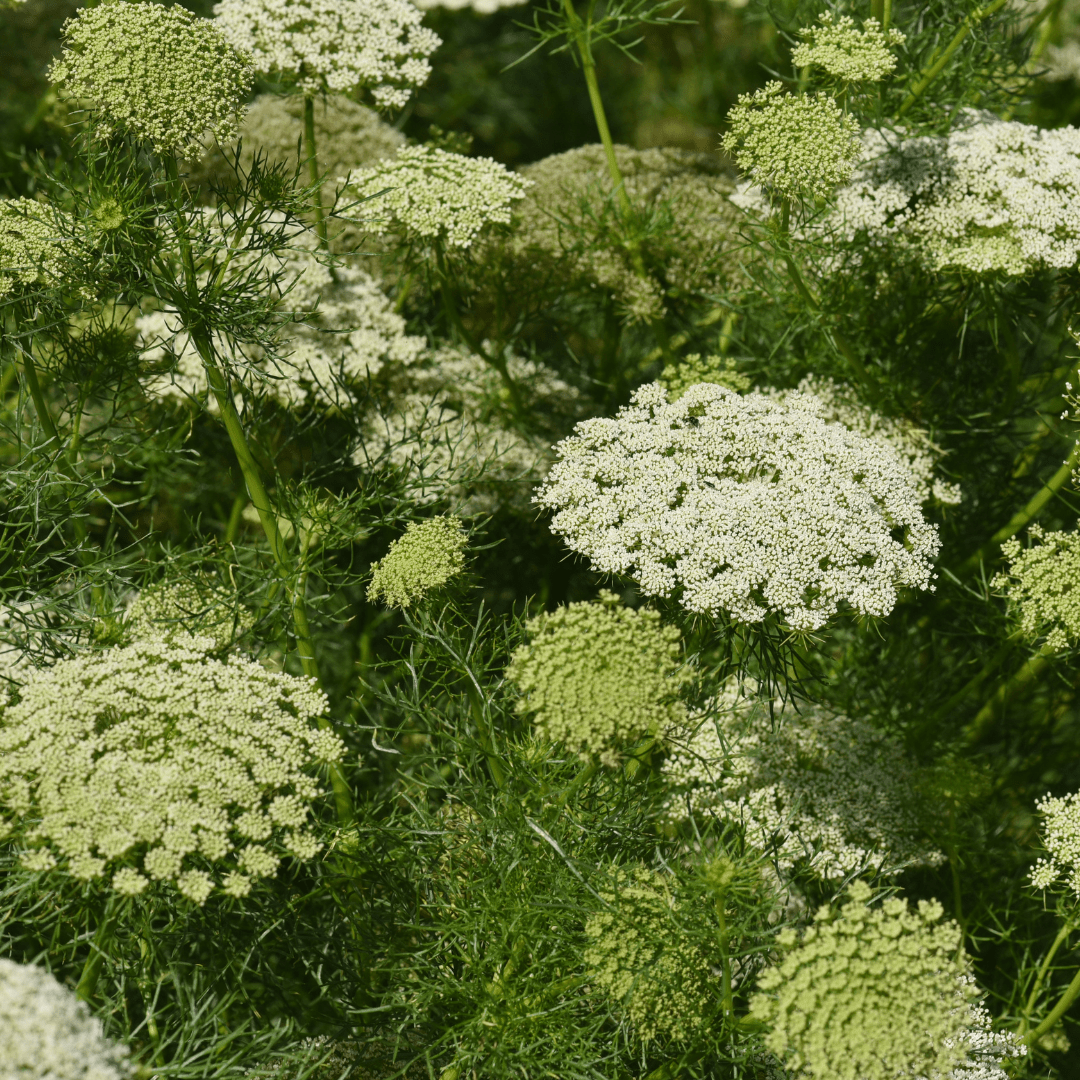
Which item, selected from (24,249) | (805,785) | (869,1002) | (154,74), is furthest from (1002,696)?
(24,249)

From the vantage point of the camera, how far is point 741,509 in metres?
3.27

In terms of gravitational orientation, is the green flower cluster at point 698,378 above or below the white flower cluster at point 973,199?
below

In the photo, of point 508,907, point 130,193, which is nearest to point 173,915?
point 508,907

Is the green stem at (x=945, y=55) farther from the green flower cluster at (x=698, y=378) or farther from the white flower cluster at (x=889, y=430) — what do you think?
the green flower cluster at (x=698, y=378)

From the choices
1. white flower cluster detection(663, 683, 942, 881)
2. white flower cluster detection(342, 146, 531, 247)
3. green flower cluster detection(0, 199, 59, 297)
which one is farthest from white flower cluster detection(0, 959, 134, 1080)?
white flower cluster detection(342, 146, 531, 247)

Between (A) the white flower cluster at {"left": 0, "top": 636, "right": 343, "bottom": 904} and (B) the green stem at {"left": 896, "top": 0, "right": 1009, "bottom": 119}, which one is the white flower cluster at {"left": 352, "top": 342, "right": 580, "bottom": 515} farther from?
(B) the green stem at {"left": 896, "top": 0, "right": 1009, "bottom": 119}

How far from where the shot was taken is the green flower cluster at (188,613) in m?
3.45

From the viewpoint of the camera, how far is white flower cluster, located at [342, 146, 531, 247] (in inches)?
157

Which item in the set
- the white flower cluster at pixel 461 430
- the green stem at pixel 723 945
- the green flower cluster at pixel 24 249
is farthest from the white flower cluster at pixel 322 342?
the green stem at pixel 723 945

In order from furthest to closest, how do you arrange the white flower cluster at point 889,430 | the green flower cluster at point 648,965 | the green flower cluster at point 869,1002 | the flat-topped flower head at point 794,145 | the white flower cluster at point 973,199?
the white flower cluster at point 889,430, the white flower cluster at point 973,199, the flat-topped flower head at point 794,145, the green flower cluster at point 648,965, the green flower cluster at point 869,1002

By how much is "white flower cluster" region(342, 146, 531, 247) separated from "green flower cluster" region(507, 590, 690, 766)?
5.65 ft

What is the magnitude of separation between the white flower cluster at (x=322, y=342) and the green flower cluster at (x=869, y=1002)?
265cm

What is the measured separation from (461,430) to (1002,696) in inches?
95.5

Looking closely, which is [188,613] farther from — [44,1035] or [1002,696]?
[1002,696]
